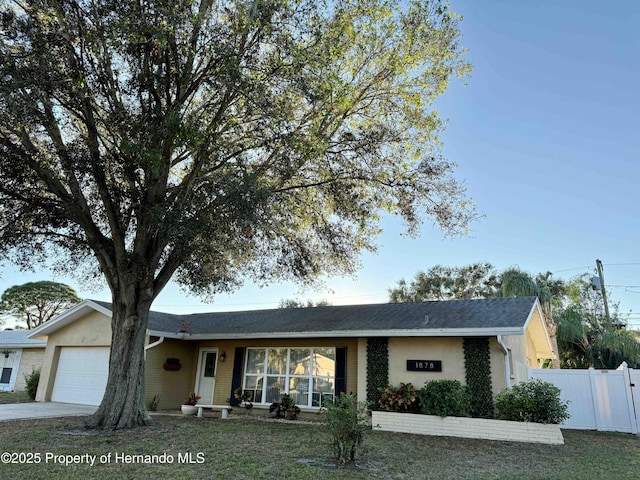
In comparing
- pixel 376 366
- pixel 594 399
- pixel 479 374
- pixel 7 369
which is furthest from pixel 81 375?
pixel 594 399

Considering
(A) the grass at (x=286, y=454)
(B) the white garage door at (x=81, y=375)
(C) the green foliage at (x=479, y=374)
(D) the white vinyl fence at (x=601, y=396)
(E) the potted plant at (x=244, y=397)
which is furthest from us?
(B) the white garage door at (x=81, y=375)

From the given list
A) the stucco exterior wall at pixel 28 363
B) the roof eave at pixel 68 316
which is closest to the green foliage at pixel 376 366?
the roof eave at pixel 68 316

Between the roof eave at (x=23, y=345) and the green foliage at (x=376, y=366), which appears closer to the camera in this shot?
the green foliage at (x=376, y=366)

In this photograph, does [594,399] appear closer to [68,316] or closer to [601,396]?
[601,396]

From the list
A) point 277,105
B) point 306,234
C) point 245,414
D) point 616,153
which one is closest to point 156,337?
point 245,414

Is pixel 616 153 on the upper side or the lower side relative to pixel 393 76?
lower

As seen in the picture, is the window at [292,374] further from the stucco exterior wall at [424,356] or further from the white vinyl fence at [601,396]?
the white vinyl fence at [601,396]

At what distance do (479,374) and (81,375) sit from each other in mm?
14016

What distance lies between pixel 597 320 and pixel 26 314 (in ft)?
148

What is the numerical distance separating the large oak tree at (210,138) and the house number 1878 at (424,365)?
341cm

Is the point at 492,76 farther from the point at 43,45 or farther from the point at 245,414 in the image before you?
the point at 245,414

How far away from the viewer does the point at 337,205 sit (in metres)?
11.8

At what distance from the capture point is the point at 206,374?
1540 centimetres

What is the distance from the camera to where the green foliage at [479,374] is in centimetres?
1041
